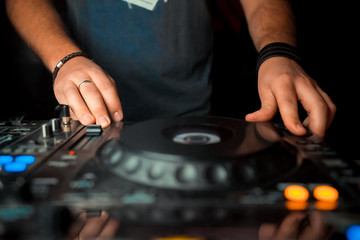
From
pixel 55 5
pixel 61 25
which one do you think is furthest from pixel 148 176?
pixel 55 5

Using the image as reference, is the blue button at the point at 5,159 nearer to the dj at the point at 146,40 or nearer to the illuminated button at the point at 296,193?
the illuminated button at the point at 296,193

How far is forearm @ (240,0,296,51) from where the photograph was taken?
1.12 meters

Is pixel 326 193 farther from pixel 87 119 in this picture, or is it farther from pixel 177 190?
pixel 87 119

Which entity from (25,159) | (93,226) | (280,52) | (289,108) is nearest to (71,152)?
(25,159)

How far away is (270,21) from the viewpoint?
47.1 inches

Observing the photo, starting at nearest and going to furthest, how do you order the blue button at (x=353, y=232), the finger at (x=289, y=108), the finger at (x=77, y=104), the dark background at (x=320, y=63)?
the blue button at (x=353, y=232), the finger at (x=289, y=108), the finger at (x=77, y=104), the dark background at (x=320, y=63)

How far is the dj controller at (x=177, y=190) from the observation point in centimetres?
35

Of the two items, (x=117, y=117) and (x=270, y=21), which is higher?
(x=270, y=21)

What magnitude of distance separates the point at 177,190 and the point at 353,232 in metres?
0.22

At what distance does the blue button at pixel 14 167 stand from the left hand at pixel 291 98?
20.9 inches

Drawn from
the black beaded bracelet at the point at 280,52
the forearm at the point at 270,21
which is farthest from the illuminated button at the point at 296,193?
the forearm at the point at 270,21

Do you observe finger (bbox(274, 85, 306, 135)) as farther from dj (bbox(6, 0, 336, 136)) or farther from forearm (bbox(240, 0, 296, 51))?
forearm (bbox(240, 0, 296, 51))

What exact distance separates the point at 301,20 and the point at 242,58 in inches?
18.8

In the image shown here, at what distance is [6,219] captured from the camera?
351 millimetres
